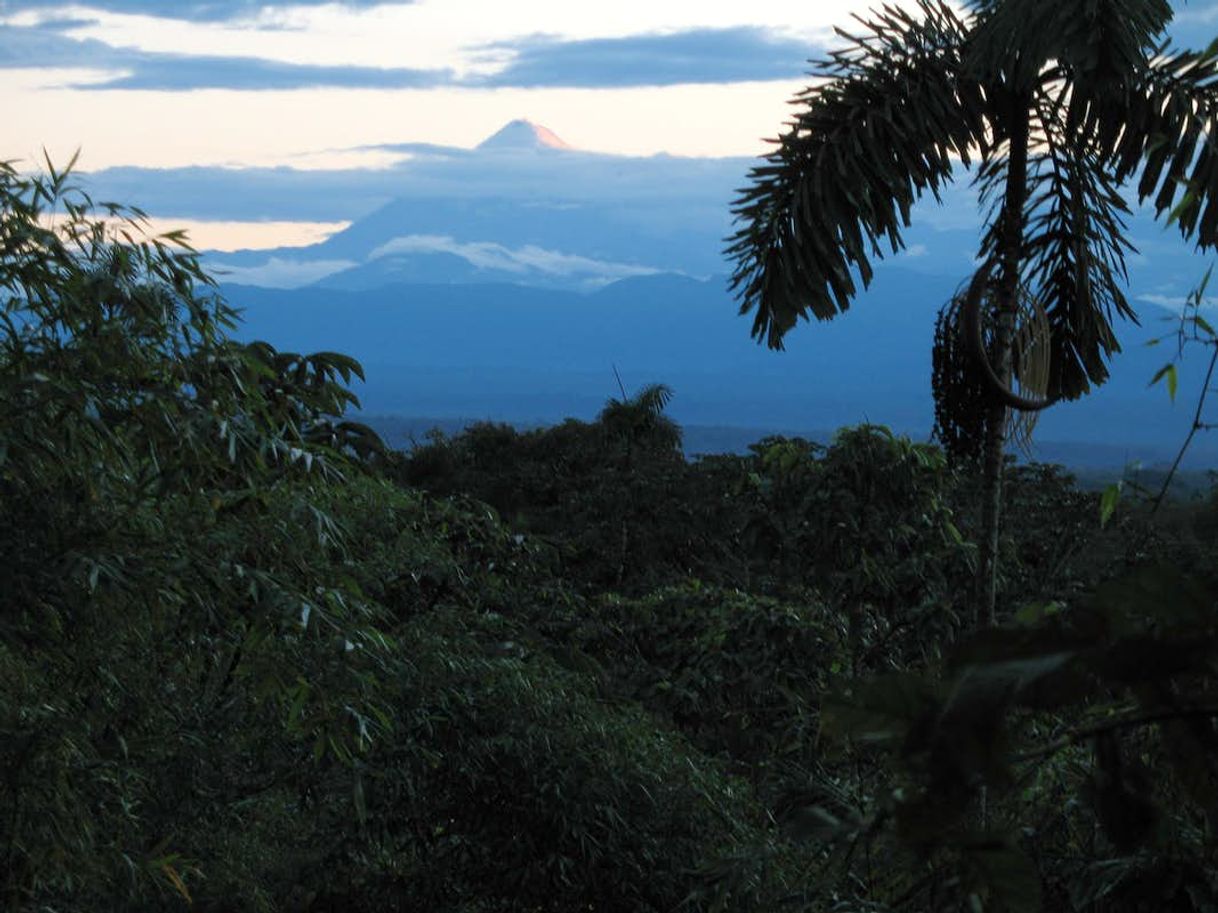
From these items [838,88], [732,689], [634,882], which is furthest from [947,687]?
[732,689]

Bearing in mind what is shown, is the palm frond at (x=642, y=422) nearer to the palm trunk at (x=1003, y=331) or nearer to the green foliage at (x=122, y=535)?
the palm trunk at (x=1003, y=331)

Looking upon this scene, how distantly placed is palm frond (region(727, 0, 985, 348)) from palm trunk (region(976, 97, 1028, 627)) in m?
0.24

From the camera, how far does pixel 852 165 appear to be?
26.4ft

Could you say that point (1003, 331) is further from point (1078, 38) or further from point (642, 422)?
Result: point (642, 422)

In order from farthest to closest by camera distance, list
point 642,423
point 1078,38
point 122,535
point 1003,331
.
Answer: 1. point 642,423
2. point 1003,331
3. point 1078,38
4. point 122,535

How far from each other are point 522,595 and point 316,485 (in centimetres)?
546

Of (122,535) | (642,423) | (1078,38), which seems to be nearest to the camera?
(122,535)

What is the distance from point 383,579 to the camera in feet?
30.9

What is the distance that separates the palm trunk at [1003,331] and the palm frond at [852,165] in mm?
240

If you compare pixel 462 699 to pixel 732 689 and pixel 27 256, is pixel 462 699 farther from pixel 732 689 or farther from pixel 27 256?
pixel 732 689

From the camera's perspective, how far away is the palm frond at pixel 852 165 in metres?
8.11

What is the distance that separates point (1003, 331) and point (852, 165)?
1.32 meters

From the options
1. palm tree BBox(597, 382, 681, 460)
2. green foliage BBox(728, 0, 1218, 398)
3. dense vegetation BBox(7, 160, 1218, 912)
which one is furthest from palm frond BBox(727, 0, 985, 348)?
palm tree BBox(597, 382, 681, 460)

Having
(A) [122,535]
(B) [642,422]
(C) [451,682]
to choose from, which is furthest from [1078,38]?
(B) [642,422]
